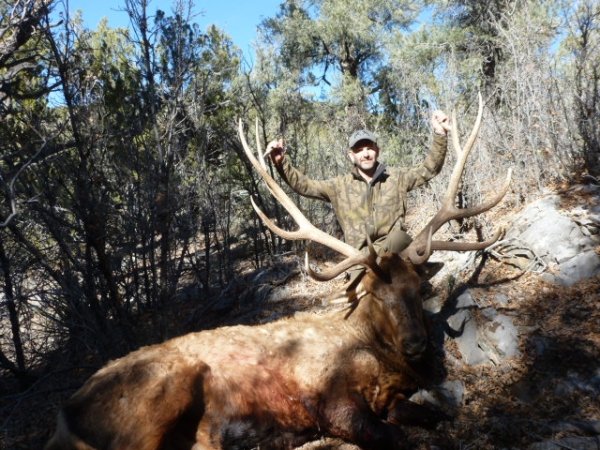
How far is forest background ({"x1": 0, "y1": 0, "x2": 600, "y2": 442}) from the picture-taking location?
5.40 meters

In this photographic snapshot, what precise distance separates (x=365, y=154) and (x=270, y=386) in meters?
2.49

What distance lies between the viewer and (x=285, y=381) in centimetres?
381

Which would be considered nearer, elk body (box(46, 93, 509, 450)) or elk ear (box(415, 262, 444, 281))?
elk body (box(46, 93, 509, 450))

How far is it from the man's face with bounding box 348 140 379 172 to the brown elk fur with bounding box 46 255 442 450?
1.24 m

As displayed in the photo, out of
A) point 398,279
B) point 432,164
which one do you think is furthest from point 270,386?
point 432,164

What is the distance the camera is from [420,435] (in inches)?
140

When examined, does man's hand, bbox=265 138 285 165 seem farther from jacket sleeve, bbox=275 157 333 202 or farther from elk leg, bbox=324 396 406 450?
elk leg, bbox=324 396 406 450

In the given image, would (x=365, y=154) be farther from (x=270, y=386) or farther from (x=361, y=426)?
(x=361, y=426)

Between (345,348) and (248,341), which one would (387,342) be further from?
(248,341)

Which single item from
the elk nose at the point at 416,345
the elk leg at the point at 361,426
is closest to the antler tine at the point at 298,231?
the elk nose at the point at 416,345

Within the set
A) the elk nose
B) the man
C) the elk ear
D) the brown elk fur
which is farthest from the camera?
the man

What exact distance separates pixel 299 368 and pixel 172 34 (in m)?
5.26

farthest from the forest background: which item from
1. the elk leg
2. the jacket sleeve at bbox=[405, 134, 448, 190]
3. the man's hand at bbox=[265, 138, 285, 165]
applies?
the elk leg

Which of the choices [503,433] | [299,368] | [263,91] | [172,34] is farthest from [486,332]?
[263,91]
